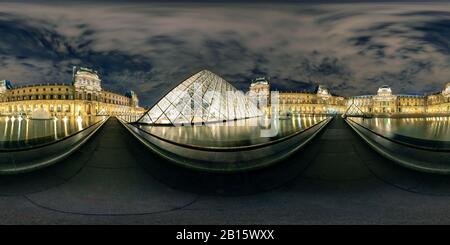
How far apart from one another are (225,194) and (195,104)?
23794 millimetres

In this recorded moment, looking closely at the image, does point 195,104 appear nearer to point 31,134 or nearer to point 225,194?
point 31,134

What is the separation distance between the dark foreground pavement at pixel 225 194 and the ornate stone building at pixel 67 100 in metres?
17.2

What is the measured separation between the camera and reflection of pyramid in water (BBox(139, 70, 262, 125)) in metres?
25.4

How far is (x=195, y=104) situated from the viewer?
26984 millimetres

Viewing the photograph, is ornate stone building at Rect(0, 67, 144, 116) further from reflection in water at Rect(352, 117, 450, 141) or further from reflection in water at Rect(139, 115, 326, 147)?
reflection in water at Rect(352, 117, 450, 141)

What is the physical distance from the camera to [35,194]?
343 cm

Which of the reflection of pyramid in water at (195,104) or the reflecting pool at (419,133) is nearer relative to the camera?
the reflecting pool at (419,133)

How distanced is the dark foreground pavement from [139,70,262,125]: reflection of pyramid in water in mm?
19779

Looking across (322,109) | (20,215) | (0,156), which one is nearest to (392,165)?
(20,215)

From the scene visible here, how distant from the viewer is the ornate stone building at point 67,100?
22.9m

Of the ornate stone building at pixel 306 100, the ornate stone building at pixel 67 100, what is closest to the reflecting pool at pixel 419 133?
the ornate stone building at pixel 67 100

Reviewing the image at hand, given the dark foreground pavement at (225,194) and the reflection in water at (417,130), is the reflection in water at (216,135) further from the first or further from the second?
the reflection in water at (417,130)

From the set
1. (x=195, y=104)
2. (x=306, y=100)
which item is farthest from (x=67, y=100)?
(x=306, y=100)

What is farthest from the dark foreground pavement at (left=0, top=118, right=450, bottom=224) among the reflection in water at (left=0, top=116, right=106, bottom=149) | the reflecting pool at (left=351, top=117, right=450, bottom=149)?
the reflecting pool at (left=351, top=117, right=450, bottom=149)
